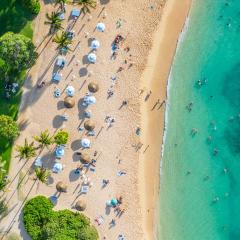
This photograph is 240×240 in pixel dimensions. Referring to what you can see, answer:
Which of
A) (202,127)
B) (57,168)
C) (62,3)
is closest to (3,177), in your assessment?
(57,168)

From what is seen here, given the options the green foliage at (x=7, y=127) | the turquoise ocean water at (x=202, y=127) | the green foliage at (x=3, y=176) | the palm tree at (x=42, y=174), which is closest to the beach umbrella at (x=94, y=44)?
the turquoise ocean water at (x=202, y=127)

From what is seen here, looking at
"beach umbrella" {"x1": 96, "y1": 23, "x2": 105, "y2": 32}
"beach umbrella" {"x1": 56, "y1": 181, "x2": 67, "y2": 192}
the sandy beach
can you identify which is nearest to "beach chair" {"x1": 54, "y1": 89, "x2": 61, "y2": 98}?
the sandy beach

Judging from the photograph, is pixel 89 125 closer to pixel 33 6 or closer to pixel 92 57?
pixel 92 57

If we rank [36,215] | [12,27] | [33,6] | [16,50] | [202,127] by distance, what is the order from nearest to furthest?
1. [16,50]
2. [33,6]
3. [12,27]
4. [36,215]
5. [202,127]

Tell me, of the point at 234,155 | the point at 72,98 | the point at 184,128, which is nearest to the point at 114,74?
the point at 72,98

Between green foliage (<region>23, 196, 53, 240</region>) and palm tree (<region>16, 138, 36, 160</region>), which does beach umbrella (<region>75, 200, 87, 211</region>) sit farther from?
palm tree (<region>16, 138, 36, 160</region>)
